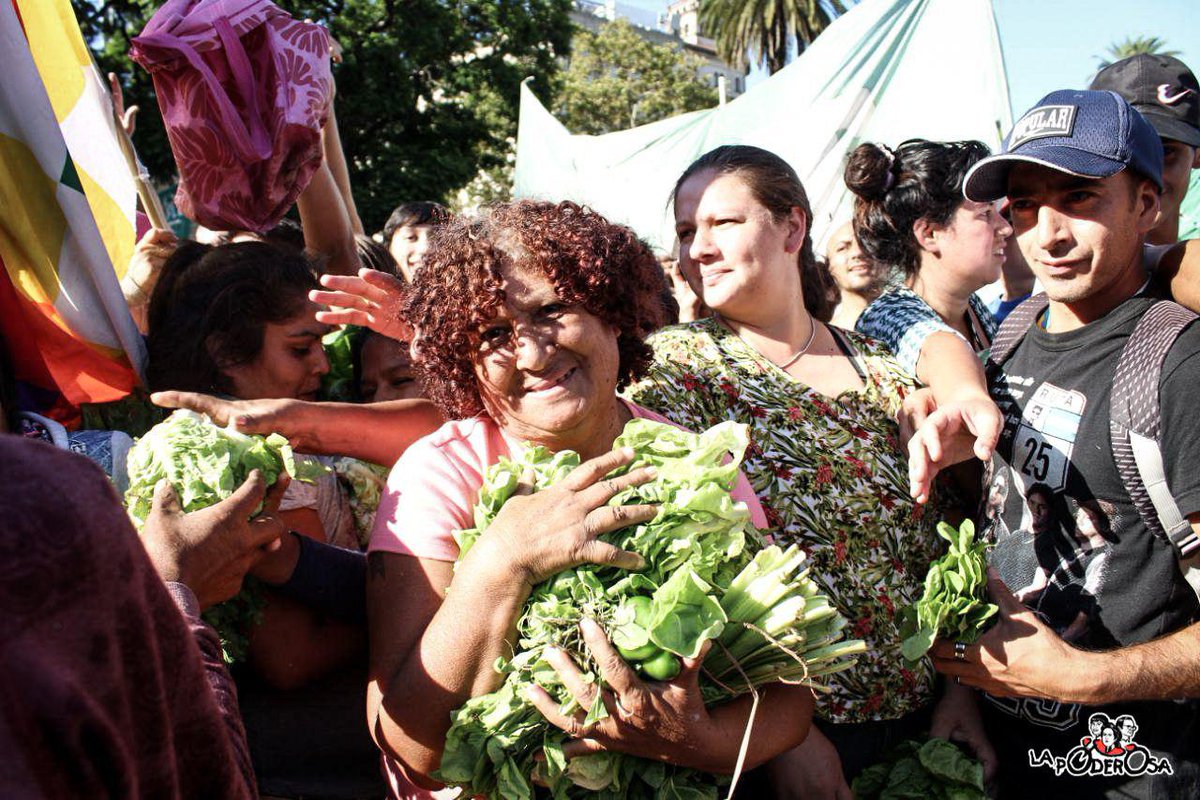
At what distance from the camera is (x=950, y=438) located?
8.24 feet

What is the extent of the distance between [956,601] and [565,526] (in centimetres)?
105

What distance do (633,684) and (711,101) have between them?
37.2 meters

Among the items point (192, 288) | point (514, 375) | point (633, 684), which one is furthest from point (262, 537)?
point (192, 288)

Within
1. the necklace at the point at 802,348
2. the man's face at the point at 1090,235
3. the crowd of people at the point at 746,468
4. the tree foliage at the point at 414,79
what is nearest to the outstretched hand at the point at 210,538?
the crowd of people at the point at 746,468

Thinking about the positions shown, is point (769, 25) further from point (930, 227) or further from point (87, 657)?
point (87, 657)

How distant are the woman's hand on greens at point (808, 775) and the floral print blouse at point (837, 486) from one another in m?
0.13

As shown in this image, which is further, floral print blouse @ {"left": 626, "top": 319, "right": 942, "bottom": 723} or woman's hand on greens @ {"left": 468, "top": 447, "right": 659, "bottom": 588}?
floral print blouse @ {"left": 626, "top": 319, "right": 942, "bottom": 723}

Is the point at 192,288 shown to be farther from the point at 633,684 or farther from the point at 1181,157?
the point at 1181,157

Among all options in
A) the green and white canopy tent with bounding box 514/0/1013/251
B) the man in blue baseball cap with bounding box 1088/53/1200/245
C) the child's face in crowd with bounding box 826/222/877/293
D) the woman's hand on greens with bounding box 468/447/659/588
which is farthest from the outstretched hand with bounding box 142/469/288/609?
the green and white canopy tent with bounding box 514/0/1013/251

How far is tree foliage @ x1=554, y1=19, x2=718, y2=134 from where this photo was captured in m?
33.0

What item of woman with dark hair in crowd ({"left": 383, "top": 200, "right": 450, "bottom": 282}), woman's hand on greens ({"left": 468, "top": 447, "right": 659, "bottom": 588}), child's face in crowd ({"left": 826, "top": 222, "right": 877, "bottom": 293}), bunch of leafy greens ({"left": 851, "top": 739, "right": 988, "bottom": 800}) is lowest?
bunch of leafy greens ({"left": 851, "top": 739, "right": 988, "bottom": 800})

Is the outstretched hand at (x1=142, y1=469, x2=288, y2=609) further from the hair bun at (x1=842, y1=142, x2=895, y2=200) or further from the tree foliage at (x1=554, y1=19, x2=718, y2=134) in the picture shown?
the tree foliage at (x1=554, y1=19, x2=718, y2=134)

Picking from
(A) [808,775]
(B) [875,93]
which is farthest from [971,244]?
(B) [875,93]

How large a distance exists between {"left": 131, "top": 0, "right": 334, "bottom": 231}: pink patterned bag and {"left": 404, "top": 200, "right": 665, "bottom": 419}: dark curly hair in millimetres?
927
